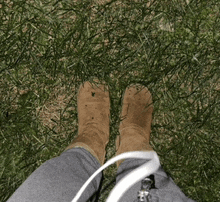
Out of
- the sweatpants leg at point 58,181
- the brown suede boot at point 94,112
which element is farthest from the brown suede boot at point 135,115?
the sweatpants leg at point 58,181

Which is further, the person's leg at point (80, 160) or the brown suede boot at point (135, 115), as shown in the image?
the brown suede boot at point (135, 115)

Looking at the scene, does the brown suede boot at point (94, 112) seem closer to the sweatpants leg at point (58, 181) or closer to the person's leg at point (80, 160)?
the person's leg at point (80, 160)

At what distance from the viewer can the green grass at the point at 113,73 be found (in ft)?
5.23

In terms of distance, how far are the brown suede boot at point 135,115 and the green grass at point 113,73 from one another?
5 cm

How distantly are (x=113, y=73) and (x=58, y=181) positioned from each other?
807 millimetres

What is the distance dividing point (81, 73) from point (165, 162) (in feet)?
2.78

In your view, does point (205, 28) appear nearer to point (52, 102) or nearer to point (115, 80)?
point (115, 80)

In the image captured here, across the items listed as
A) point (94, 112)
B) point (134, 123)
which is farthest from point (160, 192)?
point (94, 112)

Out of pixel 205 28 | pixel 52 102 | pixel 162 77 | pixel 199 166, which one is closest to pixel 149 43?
pixel 162 77

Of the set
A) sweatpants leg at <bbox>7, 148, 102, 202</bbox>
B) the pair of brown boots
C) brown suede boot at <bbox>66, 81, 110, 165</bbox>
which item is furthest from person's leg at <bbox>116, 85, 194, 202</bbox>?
sweatpants leg at <bbox>7, 148, 102, 202</bbox>

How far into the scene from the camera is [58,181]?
1137 mm

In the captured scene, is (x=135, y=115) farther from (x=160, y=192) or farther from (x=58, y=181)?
(x=58, y=181)

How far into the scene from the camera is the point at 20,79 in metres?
1.67

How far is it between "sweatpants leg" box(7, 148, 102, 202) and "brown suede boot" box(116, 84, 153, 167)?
1.17 ft
